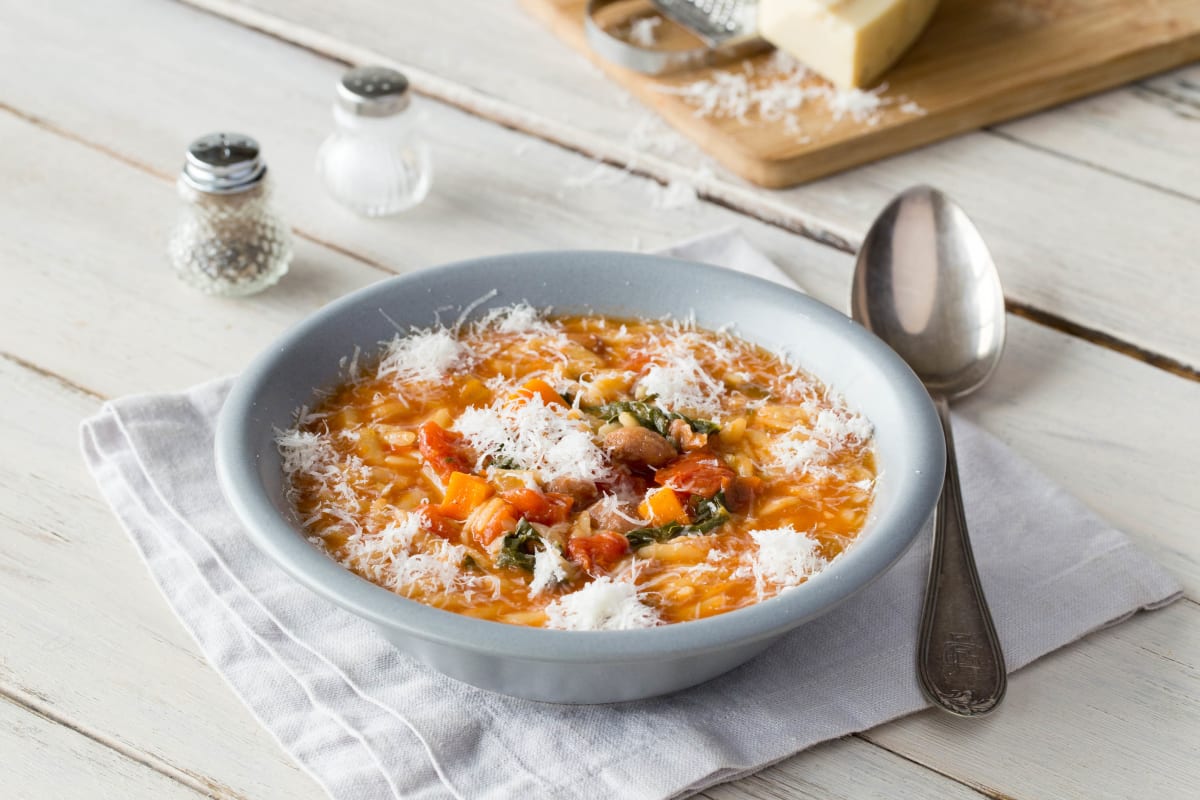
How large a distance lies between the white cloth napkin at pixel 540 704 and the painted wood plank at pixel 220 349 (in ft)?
0.36

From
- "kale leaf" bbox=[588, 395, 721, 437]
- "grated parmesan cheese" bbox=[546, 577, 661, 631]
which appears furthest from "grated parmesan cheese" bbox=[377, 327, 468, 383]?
"grated parmesan cheese" bbox=[546, 577, 661, 631]

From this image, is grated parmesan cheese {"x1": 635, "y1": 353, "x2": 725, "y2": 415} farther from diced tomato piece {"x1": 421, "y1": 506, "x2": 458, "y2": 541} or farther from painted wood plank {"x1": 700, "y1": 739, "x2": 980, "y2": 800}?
painted wood plank {"x1": 700, "y1": 739, "x2": 980, "y2": 800}

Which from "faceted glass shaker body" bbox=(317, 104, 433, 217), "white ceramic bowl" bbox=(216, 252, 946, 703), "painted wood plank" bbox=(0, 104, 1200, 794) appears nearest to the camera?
"white ceramic bowl" bbox=(216, 252, 946, 703)

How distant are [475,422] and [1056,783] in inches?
43.0

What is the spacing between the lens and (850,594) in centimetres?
194

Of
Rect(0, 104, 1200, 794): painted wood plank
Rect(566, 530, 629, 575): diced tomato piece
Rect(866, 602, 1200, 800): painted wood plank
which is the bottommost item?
Rect(0, 104, 1200, 794): painted wood plank

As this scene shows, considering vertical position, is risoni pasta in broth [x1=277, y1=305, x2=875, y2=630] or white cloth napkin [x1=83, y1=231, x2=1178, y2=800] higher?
risoni pasta in broth [x1=277, y1=305, x2=875, y2=630]

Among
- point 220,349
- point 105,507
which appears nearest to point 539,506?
point 105,507

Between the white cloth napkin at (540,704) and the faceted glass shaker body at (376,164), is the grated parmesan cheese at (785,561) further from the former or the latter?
the faceted glass shaker body at (376,164)

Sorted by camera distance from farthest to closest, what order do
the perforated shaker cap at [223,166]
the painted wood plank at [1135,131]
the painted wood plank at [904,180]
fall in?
the painted wood plank at [1135,131] → the painted wood plank at [904,180] → the perforated shaker cap at [223,166]

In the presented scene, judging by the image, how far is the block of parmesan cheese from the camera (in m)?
3.75

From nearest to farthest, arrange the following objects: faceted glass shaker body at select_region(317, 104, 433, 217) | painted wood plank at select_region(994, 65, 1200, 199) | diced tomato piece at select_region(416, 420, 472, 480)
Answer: diced tomato piece at select_region(416, 420, 472, 480)
faceted glass shaker body at select_region(317, 104, 433, 217)
painted wood plank at select_region(994, 65, 1200, 199)

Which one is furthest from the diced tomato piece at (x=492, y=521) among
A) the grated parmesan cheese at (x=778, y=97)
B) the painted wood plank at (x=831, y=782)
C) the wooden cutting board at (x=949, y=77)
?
the grated parmesan cheese at (x=778, y=97)

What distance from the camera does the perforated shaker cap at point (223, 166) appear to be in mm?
3082
